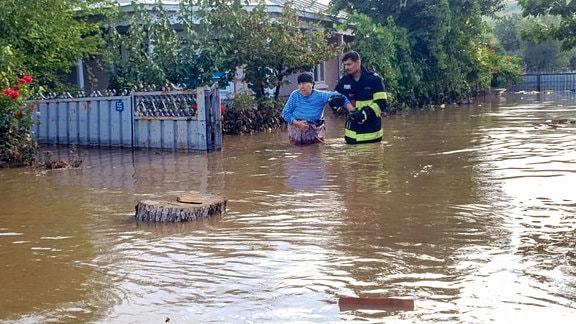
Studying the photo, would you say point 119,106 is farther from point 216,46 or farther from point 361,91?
point 361,91

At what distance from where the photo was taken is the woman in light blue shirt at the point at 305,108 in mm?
14188

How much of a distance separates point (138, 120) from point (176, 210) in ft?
26.8

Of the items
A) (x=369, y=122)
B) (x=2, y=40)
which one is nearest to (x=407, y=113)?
(x=369, y=122)

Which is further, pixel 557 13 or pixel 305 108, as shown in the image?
pixel 557 13

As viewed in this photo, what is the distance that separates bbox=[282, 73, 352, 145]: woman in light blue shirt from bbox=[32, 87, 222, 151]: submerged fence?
52.8 inches

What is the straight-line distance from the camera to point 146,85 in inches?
691

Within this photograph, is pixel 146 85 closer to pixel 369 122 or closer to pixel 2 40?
pixel 2 40

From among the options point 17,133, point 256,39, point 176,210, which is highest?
point 256,39

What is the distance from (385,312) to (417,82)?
23393mm

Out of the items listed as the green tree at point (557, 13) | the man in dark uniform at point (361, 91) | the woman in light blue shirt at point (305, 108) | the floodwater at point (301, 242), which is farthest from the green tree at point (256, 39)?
the green tree at point (557, 13)

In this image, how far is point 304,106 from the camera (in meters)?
14.5

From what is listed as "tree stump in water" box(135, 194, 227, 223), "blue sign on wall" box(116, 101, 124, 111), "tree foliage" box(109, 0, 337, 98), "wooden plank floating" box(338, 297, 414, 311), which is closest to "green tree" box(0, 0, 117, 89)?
"tree foliage" box(109, 0, 337, 98)

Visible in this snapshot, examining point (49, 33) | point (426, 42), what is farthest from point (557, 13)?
point (49, 33)

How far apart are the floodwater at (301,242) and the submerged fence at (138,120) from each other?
2083 mm
